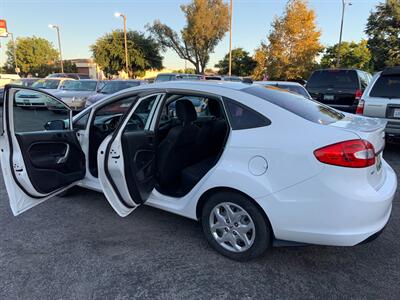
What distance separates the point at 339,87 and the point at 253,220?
734 centimetres

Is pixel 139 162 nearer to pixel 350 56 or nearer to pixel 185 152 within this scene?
pixel 185 152

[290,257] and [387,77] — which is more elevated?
[387,77]

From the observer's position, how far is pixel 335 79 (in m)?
8.79

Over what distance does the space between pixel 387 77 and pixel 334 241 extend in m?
4.91

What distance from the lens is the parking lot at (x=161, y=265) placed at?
240 cm

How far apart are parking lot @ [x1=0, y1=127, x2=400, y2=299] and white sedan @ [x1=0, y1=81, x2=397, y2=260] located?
30cm

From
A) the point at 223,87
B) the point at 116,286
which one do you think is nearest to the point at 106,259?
the point at 116,286

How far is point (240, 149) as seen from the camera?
2.53 m

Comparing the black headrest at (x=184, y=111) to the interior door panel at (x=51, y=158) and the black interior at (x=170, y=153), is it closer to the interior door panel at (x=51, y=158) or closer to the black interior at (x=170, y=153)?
the black interior at (x=170, y=153)

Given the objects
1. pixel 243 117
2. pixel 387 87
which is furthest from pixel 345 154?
pixel 387 87

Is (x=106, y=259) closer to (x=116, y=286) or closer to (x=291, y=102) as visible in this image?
(x=116, y=286)

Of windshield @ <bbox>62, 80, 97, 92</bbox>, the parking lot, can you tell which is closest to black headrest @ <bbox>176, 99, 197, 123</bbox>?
the parking lot

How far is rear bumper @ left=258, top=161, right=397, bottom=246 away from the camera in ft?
Result: 7.30

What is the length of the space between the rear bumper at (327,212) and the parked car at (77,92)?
10.6 m
